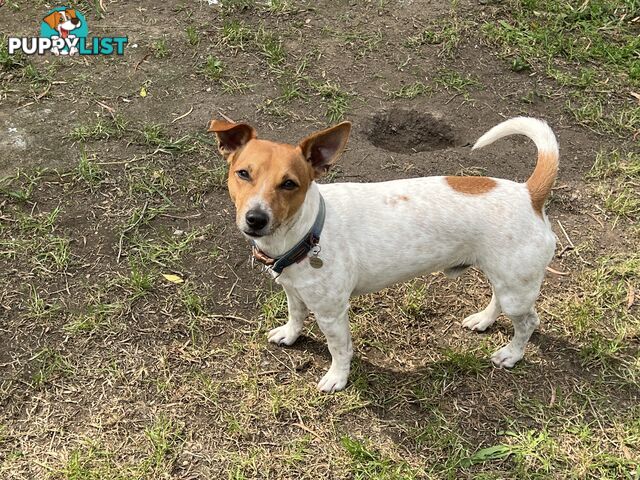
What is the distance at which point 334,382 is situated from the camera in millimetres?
3854

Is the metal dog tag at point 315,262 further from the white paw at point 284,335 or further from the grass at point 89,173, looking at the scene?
the grass at point 89,173

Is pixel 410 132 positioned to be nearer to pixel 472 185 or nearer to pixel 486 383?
pixel 472 185

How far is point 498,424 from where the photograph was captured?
148 inches

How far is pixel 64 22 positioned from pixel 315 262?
4.97m

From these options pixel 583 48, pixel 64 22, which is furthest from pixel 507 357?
pixel 64 22

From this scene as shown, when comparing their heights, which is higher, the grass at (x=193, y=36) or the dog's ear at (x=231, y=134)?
the dog's ear at (x=231, y=134)

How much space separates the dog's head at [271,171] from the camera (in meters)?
2.97

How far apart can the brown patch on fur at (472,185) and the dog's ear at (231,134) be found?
1.21 metres

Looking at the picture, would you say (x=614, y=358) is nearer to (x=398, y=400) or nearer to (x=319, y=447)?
(x=398, y=400)

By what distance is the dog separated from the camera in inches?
127

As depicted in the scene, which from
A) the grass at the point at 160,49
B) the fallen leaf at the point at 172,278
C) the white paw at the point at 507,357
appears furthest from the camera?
the grass at the point at 160,49

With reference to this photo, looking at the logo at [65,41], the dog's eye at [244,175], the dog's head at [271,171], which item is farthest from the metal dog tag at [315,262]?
the logo at [65,41]

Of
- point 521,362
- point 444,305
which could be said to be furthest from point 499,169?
point 521,362

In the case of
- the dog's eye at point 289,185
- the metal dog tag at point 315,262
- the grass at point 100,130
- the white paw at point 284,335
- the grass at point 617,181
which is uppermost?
the dog's eye at point 289,185
